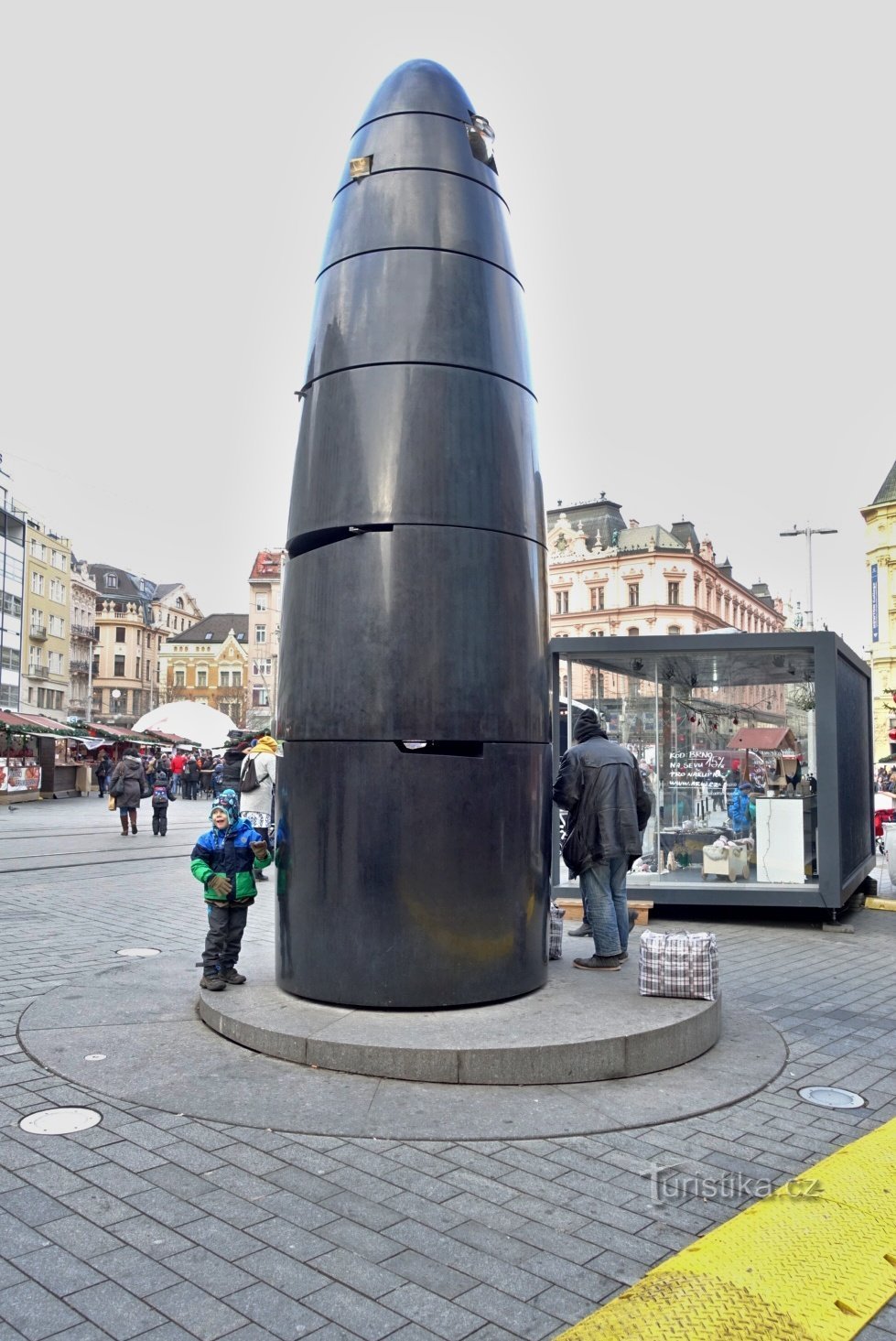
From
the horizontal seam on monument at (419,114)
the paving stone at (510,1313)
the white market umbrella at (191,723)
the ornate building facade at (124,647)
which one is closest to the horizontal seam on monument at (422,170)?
the horizontal seam on monument at (419,114)

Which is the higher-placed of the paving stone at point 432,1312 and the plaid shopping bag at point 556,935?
the plaid shopping bag at point 556,935

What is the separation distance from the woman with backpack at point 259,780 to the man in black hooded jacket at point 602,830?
643cm

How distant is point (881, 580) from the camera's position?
73.2 meters

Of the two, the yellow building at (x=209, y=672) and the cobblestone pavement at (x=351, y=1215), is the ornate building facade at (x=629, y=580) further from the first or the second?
the cobblestone pavement at (x=351, y=1215)

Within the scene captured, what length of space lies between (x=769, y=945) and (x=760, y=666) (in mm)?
3367

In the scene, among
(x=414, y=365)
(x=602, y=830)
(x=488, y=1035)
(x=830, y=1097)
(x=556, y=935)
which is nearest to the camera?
(x=830, y=1097)

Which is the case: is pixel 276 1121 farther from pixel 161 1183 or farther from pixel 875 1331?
pixel 875 1331

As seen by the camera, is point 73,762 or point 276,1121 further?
point 73,762

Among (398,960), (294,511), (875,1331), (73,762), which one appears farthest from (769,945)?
(73,762)

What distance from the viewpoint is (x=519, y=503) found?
6.97 m

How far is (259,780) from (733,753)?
239 inches

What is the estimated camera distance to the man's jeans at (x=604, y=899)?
7641mm

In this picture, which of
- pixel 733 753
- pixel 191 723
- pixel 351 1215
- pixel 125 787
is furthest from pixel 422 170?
pixel 191 723

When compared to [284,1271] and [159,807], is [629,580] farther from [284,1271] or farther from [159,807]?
[284,1271]
